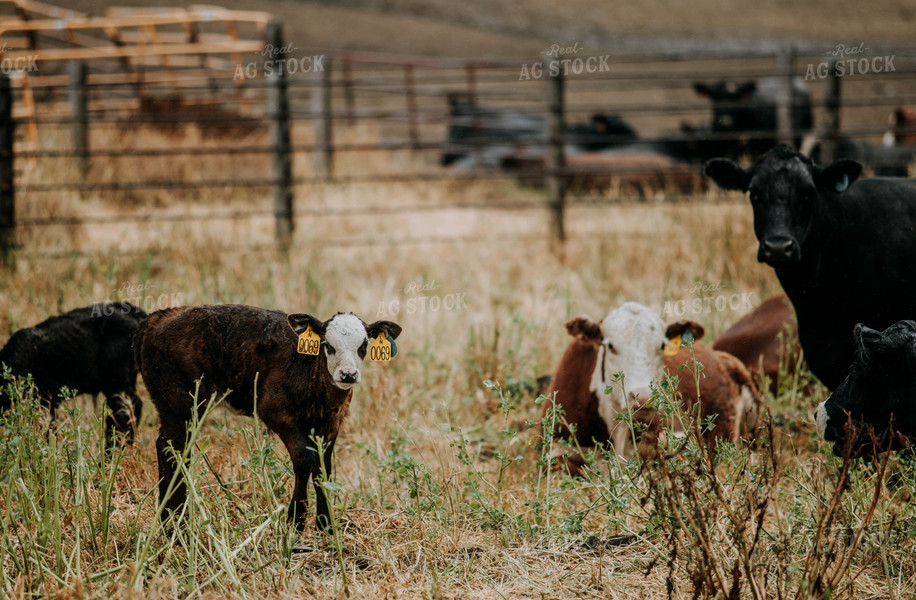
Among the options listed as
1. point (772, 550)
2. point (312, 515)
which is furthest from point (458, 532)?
point (772, 550)

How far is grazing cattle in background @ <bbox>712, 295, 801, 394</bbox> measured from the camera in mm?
4965

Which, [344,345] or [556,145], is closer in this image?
[344,345]

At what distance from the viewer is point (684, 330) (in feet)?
12.9

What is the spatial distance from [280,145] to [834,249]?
224 inches

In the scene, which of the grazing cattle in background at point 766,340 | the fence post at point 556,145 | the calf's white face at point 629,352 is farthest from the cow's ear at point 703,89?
the calf's white face at point 629,352

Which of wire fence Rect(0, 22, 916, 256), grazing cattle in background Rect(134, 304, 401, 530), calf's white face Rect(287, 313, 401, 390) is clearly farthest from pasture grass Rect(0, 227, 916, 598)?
wire fence Rect(0, 22, 916, 256)

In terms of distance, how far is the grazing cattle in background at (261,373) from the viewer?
10.2 ft

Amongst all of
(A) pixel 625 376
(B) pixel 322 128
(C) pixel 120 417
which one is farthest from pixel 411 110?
(A) pixel 625 376

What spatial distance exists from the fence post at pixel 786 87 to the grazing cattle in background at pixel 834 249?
202 inches

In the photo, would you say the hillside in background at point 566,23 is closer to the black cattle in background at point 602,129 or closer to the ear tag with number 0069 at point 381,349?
the black cattle in background at point 602,129

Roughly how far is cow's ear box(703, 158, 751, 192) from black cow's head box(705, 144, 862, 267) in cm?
2

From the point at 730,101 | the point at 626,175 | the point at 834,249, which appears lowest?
the point at 834,249

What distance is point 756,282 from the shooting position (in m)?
6.78

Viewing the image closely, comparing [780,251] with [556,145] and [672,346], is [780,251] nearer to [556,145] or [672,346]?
[672,346]
